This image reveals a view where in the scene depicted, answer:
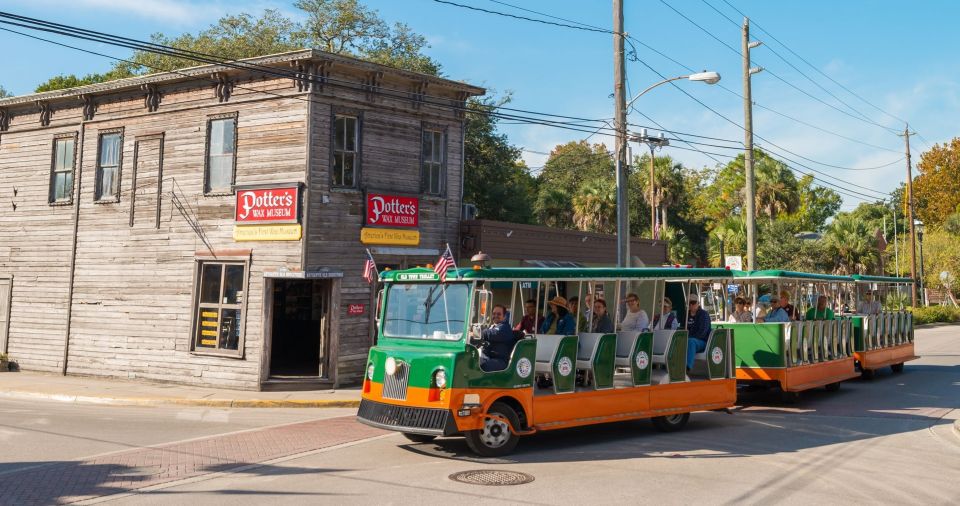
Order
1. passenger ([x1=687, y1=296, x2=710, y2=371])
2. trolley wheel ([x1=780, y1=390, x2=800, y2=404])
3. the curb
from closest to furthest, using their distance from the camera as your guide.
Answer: passenger ([x1=687, y1=296, x2=710, y2=371]) < trolley wheel ([x1=780, y1=390, x2=800, y2=404]) < the curb

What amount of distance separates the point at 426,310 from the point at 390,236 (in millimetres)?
8014

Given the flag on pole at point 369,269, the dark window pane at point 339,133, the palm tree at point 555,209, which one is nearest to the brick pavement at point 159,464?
the flag on pole at point 369,269

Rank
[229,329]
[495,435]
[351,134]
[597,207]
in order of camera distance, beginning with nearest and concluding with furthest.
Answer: [495,435]
[229,329]
[351,134]
[597,207]

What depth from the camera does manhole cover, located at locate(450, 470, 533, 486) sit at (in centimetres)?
848

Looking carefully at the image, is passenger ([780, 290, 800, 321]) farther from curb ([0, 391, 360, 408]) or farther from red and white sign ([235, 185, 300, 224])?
red and white sign ([235, 185, 300, 224])

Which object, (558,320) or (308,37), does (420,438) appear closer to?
(558,320)

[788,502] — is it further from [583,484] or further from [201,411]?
[201,411]

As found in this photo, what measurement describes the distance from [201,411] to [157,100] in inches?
341

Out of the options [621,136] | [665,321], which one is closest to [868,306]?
[621,136]

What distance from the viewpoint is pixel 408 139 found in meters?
19.0

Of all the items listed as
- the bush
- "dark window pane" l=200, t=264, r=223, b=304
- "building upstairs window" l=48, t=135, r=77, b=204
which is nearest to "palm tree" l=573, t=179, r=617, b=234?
the bush

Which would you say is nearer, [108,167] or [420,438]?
[420,438]

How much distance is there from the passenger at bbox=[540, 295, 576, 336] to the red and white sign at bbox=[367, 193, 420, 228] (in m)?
7.24

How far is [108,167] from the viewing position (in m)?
20.3
